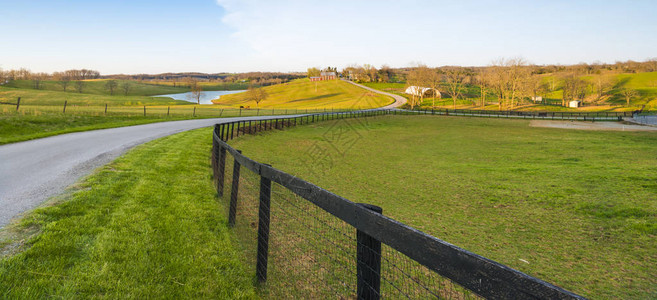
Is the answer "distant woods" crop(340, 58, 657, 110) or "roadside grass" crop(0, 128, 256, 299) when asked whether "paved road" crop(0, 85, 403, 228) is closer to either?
"roadside grass" crop(0, 128, 256, 299)

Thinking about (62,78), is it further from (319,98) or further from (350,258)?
(350,258)

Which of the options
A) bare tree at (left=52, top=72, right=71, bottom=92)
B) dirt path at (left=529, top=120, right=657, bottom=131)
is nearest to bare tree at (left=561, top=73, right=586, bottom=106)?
dirt path at (left=529, top=120, right=657, bottom=131)

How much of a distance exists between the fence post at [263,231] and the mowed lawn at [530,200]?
394cm

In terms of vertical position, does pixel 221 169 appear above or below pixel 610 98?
below

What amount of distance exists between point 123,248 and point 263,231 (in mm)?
1904

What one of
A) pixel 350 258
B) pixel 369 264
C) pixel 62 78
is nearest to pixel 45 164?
pixel 350 258

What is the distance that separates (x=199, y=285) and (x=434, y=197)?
7557mm

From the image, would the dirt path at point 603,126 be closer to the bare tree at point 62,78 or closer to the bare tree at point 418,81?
the bare tree at point 418,81

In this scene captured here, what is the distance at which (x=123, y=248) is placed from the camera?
4477 mm

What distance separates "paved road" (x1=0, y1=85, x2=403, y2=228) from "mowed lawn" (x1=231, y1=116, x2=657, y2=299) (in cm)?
620

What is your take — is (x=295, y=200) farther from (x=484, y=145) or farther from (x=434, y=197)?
(x=484, y=145)

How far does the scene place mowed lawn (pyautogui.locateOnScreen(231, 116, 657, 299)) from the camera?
18.2 ft

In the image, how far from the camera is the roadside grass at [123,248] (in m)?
3.55

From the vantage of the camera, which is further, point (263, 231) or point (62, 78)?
point (62, 78)
